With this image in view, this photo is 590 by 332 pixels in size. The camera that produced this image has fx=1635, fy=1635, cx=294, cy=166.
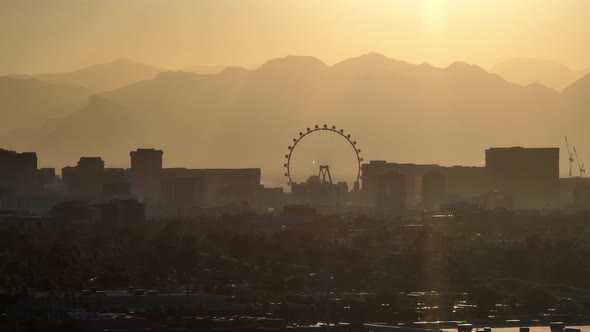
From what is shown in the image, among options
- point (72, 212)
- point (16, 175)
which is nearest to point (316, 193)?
point (16, 175)

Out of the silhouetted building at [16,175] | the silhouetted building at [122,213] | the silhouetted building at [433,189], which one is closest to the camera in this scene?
the silhouetted building at [122,213]

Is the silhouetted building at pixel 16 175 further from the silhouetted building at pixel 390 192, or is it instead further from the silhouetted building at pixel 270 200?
the silhouetted building at pixel 390 192

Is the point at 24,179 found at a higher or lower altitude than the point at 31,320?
higher

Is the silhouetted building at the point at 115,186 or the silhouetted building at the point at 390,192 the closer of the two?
the silhouetted building at the point at 115,186

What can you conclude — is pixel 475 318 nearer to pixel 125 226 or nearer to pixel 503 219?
pixel 125 226

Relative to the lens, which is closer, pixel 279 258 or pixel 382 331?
pixel 382 331

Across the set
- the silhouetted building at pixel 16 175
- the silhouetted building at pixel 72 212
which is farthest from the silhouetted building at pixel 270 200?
the silhouetted building at pixel 72 212

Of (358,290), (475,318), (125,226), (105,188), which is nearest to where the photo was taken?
(475,318)

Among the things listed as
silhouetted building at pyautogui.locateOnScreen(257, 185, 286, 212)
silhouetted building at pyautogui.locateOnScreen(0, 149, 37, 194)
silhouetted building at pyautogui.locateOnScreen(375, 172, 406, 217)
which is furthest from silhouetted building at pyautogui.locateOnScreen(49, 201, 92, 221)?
silhouetted building at pyautogui.locateOnScreen(0, 149, 37, 194)

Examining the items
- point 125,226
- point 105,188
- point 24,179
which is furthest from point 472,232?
point 24,179
